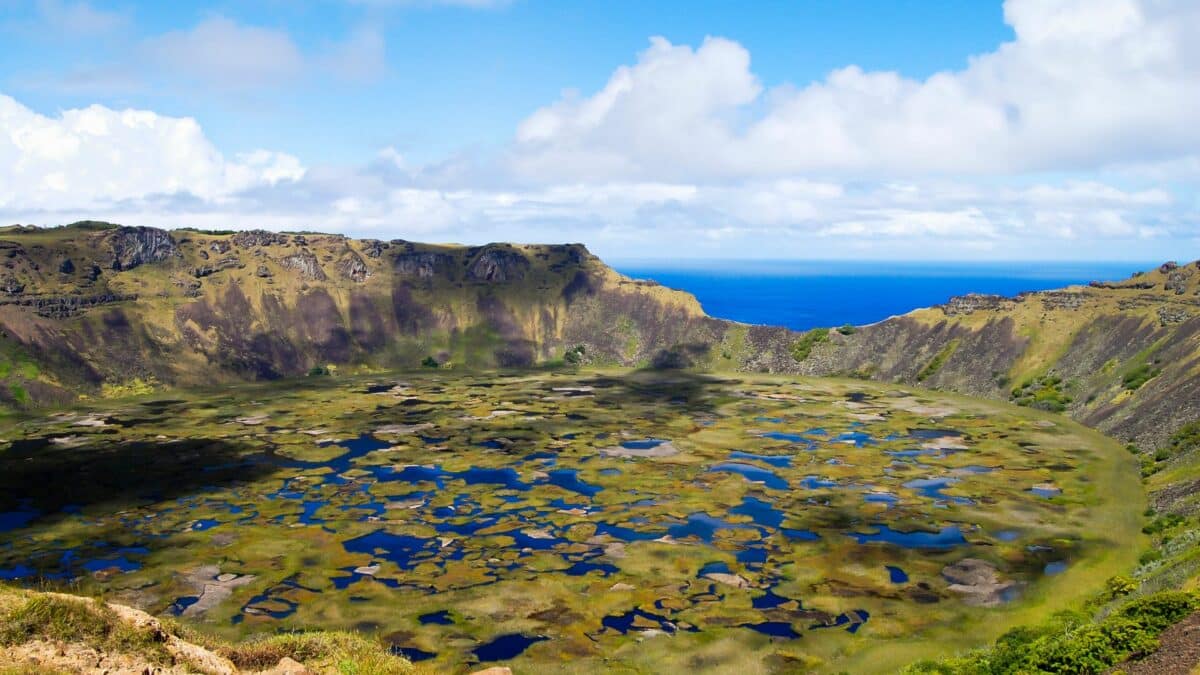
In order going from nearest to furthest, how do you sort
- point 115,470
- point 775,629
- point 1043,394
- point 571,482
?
point 775,629
point 571,482
point 115,470
point 1043,394

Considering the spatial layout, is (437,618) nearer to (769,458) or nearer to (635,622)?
(635,622)

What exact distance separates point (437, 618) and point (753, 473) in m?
67.6

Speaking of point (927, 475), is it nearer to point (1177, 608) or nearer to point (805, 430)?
point (805, 430)

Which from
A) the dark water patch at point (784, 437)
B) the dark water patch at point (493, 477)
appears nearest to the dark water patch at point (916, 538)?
the dark water patch at point (784, 437)

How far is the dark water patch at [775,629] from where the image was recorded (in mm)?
68894

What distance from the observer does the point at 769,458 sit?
443 feet

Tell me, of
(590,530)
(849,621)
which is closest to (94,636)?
(849,621)

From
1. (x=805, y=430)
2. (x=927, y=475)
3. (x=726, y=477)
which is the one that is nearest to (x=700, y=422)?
(x=805, y=430)

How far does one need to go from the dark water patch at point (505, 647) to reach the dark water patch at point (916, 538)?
4622 cm

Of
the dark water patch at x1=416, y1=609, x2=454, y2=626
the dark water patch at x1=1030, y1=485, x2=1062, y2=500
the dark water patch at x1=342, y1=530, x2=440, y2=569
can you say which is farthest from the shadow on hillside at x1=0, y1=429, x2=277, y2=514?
the dark water patch at x1=1030, y1=485, x2=1062, y2=500

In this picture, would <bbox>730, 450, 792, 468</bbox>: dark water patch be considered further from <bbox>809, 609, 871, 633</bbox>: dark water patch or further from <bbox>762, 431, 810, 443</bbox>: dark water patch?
<bbox>809, 609, 871, 633</bbox>: dark water patch

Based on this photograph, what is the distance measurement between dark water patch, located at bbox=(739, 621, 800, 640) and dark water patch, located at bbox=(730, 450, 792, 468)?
60.4 meters

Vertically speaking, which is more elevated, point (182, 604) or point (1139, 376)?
point (1139, 376)

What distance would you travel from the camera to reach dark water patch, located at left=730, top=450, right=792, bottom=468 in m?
132
